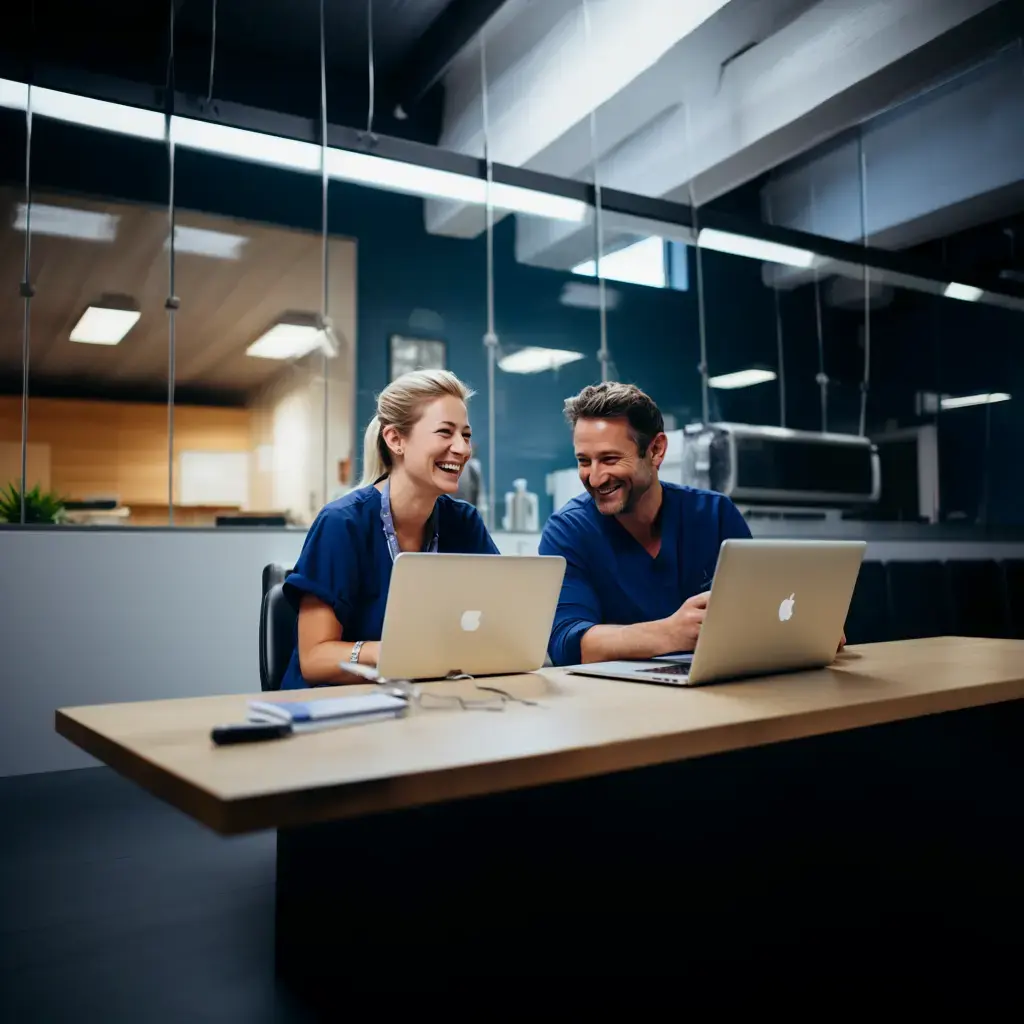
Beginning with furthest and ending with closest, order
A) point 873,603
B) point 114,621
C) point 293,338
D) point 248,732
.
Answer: point 873,603, point 293,338, point 114,621, point 248,732

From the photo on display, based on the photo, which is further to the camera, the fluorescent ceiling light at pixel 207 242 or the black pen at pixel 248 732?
the fluorescent ceiling light at pixel 207 242

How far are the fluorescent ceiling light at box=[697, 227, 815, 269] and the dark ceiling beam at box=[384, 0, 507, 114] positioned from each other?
1705 millimetres

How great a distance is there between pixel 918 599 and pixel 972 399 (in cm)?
187

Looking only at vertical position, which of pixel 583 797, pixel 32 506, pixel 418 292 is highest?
pixel 418 292

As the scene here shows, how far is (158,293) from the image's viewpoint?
3.88 m

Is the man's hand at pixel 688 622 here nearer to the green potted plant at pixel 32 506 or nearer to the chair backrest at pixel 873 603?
the green potted plant at pixel 32 506

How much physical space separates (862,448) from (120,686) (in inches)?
158

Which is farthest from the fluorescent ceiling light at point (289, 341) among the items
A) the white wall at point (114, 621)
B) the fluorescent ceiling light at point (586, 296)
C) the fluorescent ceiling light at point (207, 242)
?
the fluorescent ceiling light at point (586, 296)

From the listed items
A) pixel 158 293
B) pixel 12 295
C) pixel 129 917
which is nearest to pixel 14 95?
pixel 12 295

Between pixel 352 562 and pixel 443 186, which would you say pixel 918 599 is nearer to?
pixel 443 186

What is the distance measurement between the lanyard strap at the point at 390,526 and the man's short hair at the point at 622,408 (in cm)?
42

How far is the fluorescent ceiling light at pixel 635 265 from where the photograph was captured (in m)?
5.06

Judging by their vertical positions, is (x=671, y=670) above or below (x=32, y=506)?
below

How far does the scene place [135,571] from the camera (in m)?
3.51
